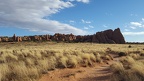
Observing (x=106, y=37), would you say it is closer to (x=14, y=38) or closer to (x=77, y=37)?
(x=77, y=37)

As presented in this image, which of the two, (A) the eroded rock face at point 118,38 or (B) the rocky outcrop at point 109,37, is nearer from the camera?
(A) the eroded rock face at point 118,38

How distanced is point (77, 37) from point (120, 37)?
33.3 meters

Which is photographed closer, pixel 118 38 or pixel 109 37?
pixel 118 38

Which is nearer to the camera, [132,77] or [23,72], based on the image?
[132,77]

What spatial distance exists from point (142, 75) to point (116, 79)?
1.20 m

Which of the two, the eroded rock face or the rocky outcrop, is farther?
the rocky outcrop

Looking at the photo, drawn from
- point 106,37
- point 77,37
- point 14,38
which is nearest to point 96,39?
point 106,37

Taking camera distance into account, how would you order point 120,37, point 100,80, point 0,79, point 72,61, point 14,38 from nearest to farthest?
1. point 0,79
2. point 100,80
3. point 72,61
4. point 120,37
5. point 14,38

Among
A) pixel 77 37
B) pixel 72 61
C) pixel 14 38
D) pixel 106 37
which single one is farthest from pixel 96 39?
pixel 72 61

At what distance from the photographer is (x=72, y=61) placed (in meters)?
15.4

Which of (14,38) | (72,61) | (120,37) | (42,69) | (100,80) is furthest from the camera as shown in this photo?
(14,38)

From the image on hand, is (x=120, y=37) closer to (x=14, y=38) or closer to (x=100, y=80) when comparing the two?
(x=14, y=38)

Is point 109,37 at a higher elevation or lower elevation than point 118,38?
higher

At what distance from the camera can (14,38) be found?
419 feet
